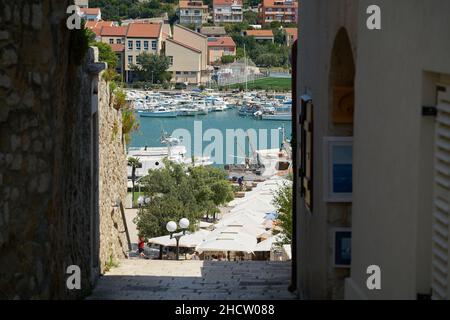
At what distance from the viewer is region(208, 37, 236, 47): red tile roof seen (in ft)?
490

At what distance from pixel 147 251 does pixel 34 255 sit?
870 inches

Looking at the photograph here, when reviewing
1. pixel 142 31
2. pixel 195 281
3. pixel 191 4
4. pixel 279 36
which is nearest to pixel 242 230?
pixel 195 281

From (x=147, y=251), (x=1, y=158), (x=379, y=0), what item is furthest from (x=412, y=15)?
(x=147, y=251)

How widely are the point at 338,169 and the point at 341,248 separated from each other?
0.69 meters

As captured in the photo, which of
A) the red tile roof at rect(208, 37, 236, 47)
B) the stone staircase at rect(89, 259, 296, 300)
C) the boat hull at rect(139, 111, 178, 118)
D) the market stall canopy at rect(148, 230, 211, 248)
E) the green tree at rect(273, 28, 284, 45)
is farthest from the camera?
the green tree at rect(273, 28, 284, 45)

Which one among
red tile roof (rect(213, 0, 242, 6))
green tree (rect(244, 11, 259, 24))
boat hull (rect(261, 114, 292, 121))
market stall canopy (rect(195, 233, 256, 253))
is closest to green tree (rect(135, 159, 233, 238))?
market stall canopy (rect(195, 233, 256, 253))

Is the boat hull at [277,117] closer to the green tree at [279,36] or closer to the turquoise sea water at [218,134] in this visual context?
the turquoise sea water at [218,134]

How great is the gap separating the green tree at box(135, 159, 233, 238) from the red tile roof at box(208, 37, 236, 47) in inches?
4046

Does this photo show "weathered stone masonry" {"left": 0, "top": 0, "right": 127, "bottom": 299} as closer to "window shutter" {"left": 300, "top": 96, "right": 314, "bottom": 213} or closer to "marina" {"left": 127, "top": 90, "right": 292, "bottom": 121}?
"window shutter" {"left": 300, "top": 96, "right": 314, "bottom": 213}

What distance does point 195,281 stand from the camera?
→ 13.2 m

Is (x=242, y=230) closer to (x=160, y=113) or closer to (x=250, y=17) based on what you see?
(x=160, y=113)

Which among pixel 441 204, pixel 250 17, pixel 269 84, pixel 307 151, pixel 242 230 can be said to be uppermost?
pixel 250 17

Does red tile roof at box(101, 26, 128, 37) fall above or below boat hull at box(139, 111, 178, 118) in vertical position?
above
